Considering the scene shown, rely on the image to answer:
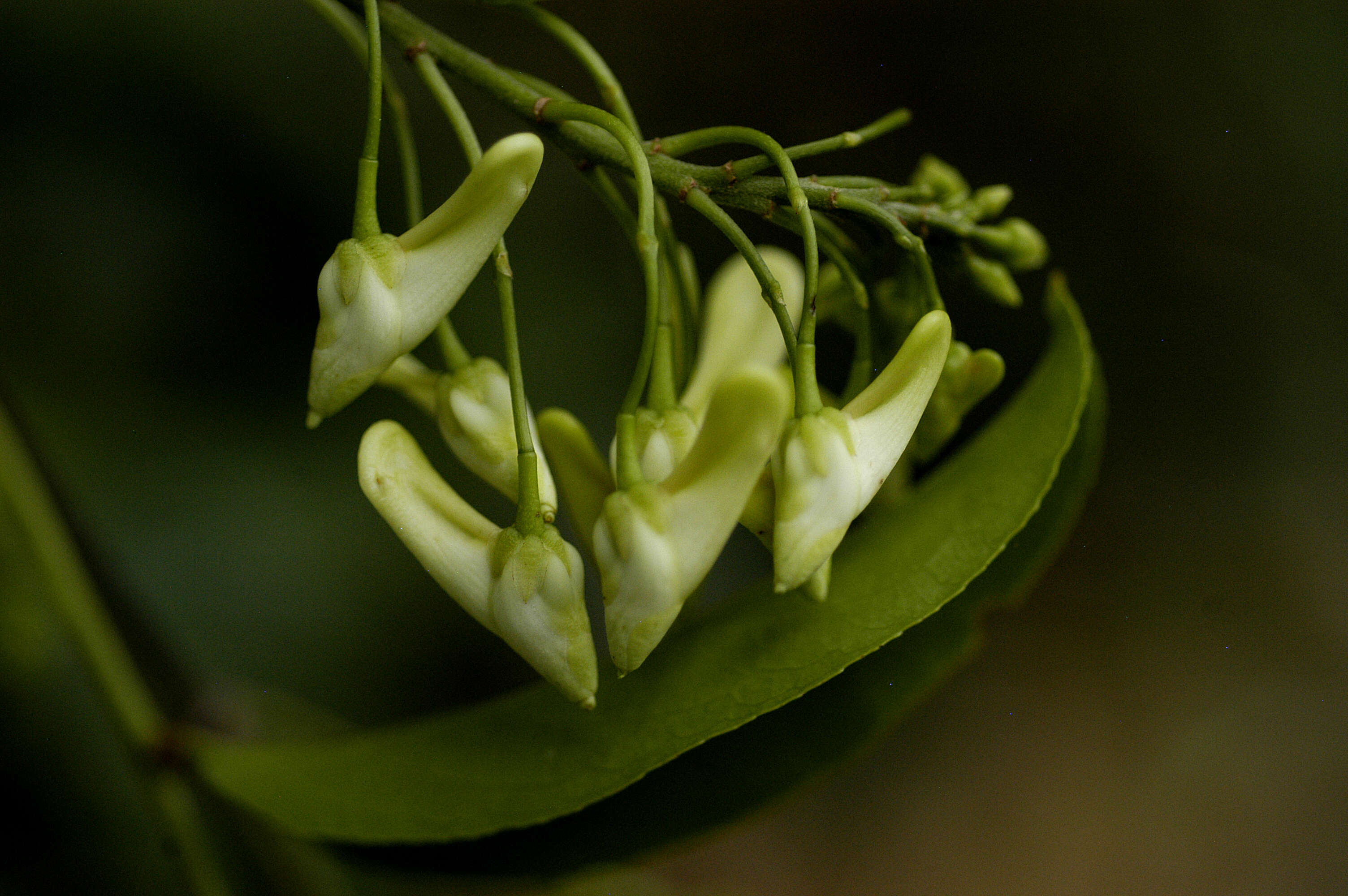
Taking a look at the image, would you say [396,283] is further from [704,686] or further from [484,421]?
[704,686]

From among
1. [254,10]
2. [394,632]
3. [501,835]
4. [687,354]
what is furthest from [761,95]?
[501,835]

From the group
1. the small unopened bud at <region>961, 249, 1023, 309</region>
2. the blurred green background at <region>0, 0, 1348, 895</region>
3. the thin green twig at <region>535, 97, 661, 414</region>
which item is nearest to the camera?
the thin green twig at <region>535, 97, 661, 414</region>

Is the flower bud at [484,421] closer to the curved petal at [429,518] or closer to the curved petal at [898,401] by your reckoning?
the curved petal at [429,518]

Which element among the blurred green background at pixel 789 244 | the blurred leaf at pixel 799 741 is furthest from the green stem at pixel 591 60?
the blurred green background at pixel 789 244

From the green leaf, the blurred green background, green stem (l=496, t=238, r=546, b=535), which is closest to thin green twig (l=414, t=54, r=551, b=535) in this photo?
green stem (l=496, t=238, r=546, b=535)

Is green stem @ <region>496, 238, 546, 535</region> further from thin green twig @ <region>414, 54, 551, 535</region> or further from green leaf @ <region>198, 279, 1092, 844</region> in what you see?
green leaf @ <region>198, 279, 1092, 844</region>
